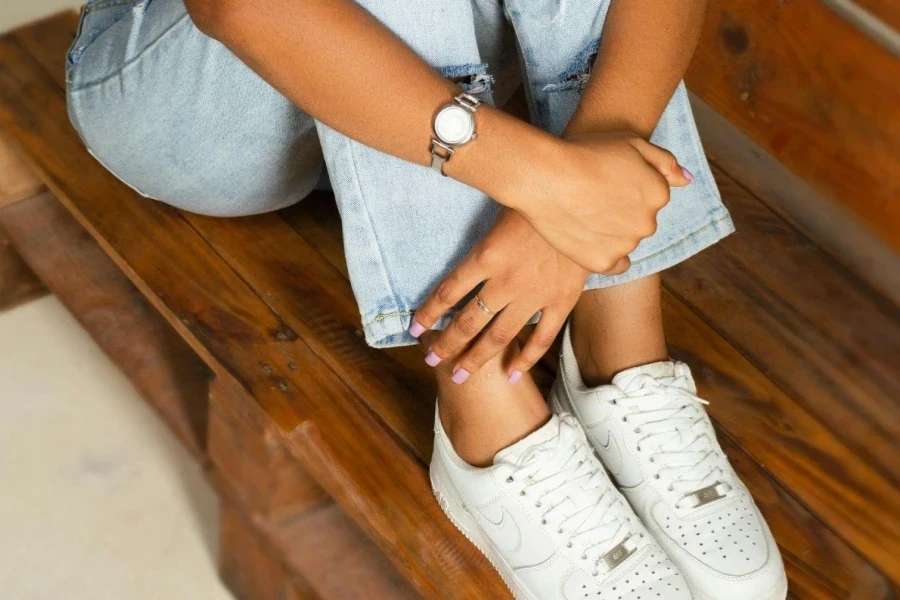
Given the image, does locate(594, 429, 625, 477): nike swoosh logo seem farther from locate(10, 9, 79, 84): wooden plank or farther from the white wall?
the white wall

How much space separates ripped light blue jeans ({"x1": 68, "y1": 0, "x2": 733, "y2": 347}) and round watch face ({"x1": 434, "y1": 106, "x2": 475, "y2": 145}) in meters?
0.03

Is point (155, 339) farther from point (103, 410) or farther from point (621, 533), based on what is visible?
point (621, 533)

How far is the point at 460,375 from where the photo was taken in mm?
888

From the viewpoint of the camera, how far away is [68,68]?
41.1 inches

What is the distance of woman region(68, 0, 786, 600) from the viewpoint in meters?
0.80

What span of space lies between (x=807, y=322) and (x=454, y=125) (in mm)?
552

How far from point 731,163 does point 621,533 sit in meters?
0.61

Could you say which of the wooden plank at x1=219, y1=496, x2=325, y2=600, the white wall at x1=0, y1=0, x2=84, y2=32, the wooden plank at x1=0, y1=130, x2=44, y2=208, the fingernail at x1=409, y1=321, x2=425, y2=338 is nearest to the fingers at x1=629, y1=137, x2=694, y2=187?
the fingernail at x1=409, y1=321, x2=425, y2=338

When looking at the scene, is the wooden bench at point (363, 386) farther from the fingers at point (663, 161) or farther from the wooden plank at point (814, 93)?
the fingers at point (663, 161)

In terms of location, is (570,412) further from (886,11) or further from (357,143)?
(886,11)

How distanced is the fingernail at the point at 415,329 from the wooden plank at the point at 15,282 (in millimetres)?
759

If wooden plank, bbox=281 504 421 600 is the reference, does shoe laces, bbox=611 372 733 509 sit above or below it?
above

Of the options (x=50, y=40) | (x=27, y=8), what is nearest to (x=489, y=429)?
(x=50, y=40)

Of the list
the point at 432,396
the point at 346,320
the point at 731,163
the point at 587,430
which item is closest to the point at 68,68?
the point at 346,320
